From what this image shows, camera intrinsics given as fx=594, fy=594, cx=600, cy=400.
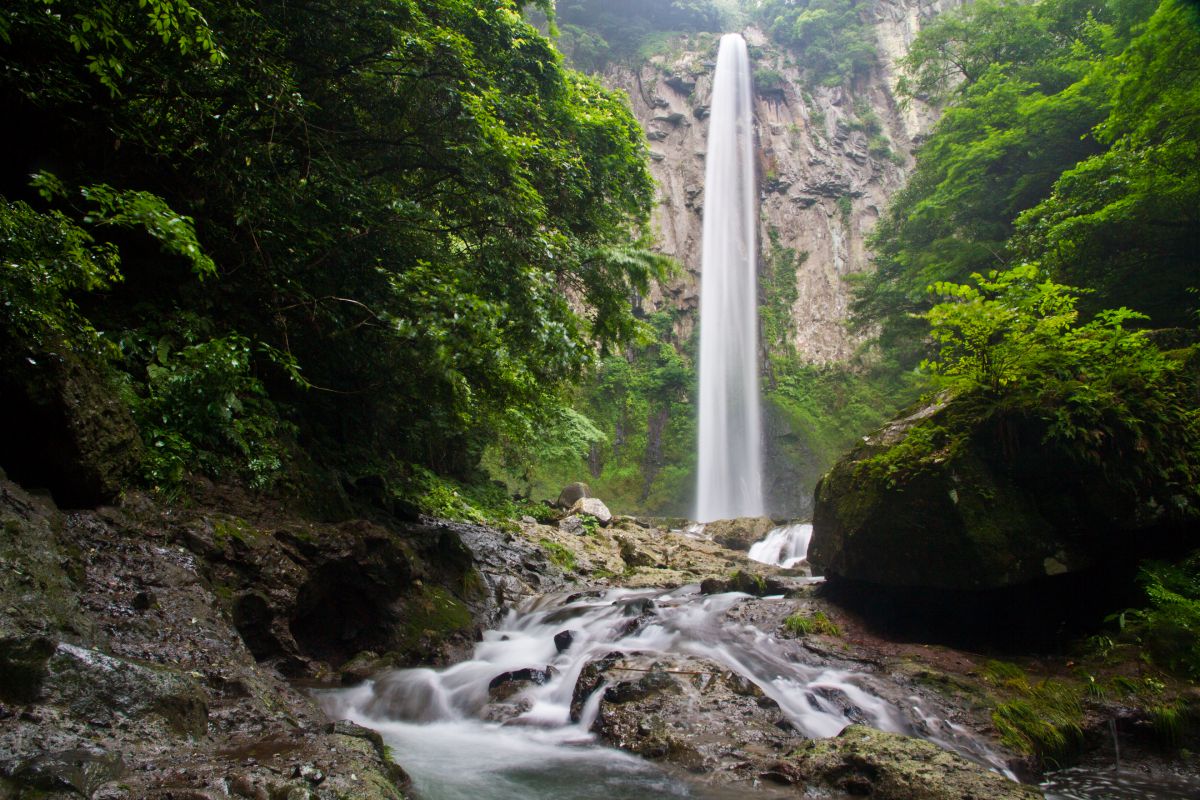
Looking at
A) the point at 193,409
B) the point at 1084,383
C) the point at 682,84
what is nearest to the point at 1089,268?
the point at 1084,383

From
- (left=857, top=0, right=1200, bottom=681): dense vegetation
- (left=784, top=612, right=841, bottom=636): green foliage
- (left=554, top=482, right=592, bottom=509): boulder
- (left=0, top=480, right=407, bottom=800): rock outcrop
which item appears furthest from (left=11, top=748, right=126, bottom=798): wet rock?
(left=554, top=482, right=592, bottom=509): boulder

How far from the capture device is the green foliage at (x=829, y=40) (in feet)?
132

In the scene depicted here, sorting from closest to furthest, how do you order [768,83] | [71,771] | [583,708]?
[71,771]
[583,708]
[768,83]

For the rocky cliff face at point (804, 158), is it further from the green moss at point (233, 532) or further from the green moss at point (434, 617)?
the green moss at point (233, 532)

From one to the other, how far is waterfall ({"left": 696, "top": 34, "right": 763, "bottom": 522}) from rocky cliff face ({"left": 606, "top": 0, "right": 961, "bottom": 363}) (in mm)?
798

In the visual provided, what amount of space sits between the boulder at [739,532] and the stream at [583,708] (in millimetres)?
9653

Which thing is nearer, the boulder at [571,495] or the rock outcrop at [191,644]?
the rock outcrop at [191,644]

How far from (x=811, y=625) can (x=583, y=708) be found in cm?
300

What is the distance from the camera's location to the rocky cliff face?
34062 mm

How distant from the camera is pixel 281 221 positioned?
5.38 m

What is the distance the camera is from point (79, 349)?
12.0ft

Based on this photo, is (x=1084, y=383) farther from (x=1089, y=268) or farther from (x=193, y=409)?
(x=193, y=409)

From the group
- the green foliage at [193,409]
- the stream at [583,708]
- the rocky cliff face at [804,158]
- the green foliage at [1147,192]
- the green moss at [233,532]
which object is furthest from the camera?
the rocky cliff face at [804,158]

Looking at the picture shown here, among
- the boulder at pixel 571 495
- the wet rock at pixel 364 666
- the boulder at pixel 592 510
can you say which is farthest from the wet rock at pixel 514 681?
the boulder at pixel 571 495
